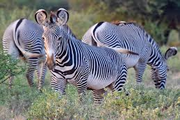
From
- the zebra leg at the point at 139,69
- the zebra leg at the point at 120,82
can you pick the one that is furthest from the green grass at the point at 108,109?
the zebra leg at the point at 139,69

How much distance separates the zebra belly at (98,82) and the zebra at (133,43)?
2484 mm

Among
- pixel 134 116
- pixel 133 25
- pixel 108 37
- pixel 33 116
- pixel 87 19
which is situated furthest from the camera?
pixel 87 19

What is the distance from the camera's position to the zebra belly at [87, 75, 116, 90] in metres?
8.71

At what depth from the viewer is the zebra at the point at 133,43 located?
1174 centimetres

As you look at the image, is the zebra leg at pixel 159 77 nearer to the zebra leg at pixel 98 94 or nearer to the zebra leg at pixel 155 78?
the zebra leg at pixel 155 78

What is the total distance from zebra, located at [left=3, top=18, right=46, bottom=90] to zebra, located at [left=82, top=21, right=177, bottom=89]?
49.6 inches

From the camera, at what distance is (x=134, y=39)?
41.4 feet

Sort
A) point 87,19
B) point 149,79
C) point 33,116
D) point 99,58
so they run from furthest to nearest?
point 87,19, point 149,79, point 99,58, point 33,116

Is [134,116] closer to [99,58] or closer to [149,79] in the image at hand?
[99,58]

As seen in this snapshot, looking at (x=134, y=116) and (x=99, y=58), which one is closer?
(x=134, y=116)

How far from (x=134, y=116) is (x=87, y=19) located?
15.7 m

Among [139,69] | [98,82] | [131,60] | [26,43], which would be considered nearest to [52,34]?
[98,82]

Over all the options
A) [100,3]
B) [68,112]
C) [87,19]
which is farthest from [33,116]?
[100,3]

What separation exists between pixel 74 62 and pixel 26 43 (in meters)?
4.20
